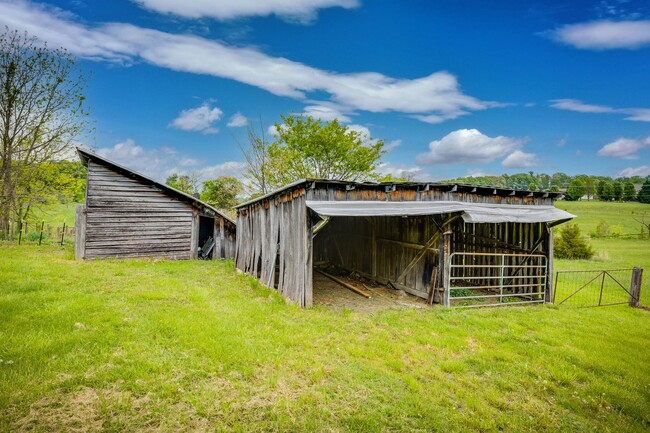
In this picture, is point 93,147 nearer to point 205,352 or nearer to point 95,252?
point 95,252

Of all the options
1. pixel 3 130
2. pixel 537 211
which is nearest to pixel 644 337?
pixel 537 211

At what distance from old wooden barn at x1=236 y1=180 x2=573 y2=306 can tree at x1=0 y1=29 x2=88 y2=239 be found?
48.2ft

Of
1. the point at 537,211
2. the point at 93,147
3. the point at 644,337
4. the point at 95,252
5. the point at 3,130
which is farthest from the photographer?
the point at 93,147

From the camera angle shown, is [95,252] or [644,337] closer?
[644,337]

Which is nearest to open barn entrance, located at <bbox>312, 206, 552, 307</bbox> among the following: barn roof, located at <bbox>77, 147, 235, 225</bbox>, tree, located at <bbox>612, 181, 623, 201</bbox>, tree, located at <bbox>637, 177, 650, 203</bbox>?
barn roof, located at <bbox>77, 147, 235, 225</bbox>

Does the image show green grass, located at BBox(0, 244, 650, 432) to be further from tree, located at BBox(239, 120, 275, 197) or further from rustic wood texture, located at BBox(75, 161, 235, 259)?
tree, located at BBox(239, 120, 275, 197)

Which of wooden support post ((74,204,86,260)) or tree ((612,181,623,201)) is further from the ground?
tree ((612,181,623,201))

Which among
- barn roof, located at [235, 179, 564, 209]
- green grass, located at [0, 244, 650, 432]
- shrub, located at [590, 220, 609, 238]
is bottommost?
green grass, located at [0, 244, 650, 432]

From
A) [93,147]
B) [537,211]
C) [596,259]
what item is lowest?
[596,259]

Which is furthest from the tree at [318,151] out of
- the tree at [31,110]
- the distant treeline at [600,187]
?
the distant treeline at [600,187]

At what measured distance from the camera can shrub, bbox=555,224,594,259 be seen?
26.5 meters

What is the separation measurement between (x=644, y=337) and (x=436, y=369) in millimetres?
6467

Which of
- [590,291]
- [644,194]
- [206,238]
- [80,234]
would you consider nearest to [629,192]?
[644,194]

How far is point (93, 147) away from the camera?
20891 mm
